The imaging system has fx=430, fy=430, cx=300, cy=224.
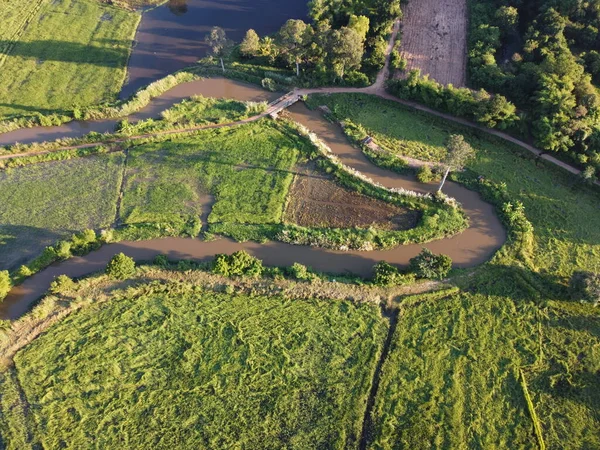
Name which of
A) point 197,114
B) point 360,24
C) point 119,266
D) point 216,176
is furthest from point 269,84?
point 119,266

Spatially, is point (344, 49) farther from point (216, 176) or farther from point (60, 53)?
point (60, 53)

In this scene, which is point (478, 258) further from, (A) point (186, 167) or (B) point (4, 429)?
(B) point (4, 429)

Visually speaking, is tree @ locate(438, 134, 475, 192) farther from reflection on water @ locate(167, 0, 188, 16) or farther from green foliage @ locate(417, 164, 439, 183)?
reflection on water @ locate(167, 0, 188, 16)

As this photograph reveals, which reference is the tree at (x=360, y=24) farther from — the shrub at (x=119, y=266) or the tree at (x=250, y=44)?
the shrub at (x=119, y=266)

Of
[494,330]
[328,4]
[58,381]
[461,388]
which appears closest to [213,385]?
[58,381]

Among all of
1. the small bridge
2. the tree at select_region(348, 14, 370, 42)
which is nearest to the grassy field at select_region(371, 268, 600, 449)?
the small bridge

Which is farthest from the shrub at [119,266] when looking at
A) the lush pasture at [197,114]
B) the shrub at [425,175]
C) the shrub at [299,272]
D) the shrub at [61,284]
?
the shrub at [425,175]
